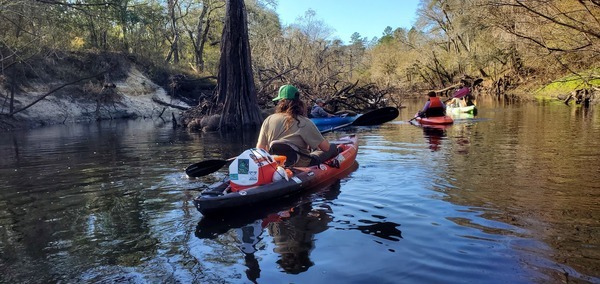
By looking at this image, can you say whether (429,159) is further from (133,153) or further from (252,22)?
(252,22)

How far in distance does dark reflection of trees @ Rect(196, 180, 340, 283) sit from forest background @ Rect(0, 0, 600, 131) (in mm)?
3591

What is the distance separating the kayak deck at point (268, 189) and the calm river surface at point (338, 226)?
175 mm

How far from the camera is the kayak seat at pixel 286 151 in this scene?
7.07 metres

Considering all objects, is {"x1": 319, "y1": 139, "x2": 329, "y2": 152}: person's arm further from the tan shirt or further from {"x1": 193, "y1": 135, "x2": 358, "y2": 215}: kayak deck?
{"x1": 193, "y1": 135, "x2": 358, "y2": 215}: kayak deck

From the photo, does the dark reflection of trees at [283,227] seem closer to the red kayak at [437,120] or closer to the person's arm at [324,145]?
the person's arm at [324,145]

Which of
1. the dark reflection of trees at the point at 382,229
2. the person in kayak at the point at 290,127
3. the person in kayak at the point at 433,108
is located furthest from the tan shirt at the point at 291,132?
the person in kayak at the point at 433,108

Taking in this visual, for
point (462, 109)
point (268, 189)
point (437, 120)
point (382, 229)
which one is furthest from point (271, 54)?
point (382, 229)

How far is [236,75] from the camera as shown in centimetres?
1856

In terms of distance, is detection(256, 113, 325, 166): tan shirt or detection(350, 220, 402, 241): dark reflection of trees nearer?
detection(350, 220, 402, 241): dark reflection of trees

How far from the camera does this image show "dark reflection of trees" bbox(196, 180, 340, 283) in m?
4.40

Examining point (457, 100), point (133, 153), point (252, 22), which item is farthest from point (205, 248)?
point (252, 22)

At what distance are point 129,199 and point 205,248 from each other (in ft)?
8.75

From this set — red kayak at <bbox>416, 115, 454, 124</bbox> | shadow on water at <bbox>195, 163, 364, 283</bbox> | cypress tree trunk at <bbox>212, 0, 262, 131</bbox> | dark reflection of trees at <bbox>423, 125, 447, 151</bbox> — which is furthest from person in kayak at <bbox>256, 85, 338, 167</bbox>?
cypress tree trunk at <bbox>212, 0, 262, 131</bbox>

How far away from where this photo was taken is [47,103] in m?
25.2
